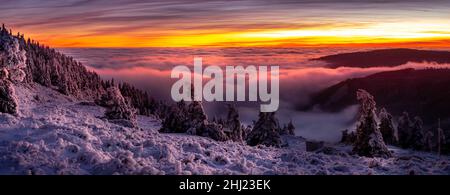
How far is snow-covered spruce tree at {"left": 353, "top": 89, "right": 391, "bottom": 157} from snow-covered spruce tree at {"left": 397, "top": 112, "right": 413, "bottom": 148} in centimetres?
3565

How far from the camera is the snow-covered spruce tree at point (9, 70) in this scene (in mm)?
30672

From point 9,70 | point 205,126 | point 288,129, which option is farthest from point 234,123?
point 288,129

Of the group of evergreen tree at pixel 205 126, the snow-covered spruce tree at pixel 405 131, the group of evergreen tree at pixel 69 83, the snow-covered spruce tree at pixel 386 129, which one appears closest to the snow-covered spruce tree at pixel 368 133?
the group of evergreen tree at pixel 205 126

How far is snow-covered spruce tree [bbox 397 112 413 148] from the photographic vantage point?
69250 mm

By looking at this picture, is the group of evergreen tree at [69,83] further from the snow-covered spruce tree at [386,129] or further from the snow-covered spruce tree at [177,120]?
the snow-covered spruce tree at [386,129]

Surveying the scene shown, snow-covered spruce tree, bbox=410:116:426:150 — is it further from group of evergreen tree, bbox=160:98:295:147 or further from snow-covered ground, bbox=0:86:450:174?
snow-covered ground, bbox=0:86:450:174

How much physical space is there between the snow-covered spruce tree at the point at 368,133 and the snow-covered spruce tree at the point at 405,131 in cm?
3565

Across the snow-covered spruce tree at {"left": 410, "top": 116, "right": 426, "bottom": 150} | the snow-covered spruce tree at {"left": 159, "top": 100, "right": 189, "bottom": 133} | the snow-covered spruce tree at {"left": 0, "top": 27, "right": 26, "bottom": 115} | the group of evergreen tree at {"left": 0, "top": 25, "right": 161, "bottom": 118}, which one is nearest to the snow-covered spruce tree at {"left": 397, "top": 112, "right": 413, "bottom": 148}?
the snow-covered spruce tree at {"left": 410, "top": 116, "right": 426, "bottom": 150}

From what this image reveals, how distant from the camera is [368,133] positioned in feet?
120

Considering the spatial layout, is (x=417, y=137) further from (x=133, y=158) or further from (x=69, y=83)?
(x=69, y=83)
